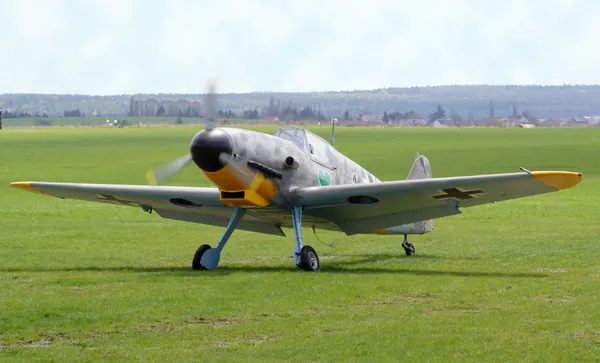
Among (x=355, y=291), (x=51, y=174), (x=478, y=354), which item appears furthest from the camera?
(x=51, y=174)

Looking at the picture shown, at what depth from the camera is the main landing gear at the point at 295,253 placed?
17109 millimetres

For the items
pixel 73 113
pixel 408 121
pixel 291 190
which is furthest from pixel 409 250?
pixel 73 113

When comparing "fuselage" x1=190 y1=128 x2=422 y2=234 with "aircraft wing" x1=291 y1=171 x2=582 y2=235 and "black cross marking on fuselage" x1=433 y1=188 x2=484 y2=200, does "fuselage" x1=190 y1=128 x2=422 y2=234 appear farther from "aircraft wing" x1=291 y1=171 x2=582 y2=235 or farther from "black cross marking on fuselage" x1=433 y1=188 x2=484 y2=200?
"black cross marking on fuselage" x1=433 y1=188 x2=484 y2=200

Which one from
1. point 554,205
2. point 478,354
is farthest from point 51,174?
point 478,354

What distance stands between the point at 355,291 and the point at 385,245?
372 inches

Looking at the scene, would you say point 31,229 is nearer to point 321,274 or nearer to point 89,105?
point 321,274

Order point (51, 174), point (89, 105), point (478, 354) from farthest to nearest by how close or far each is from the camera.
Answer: point (89, 105)
point (51, 174)
point (478, 354)

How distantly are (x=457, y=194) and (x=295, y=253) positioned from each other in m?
2.64

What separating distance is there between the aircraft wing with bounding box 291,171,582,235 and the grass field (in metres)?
0.84

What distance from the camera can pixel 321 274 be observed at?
16594 millimetres

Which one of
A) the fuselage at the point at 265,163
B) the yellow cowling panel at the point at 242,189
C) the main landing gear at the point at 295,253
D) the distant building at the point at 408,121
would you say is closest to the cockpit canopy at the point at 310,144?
the fuselage at the point at 265,163

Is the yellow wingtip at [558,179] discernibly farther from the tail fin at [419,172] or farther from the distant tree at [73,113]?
the distant tree at [73,113]

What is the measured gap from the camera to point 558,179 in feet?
51.8

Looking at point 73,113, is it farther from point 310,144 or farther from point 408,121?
point 310,144
